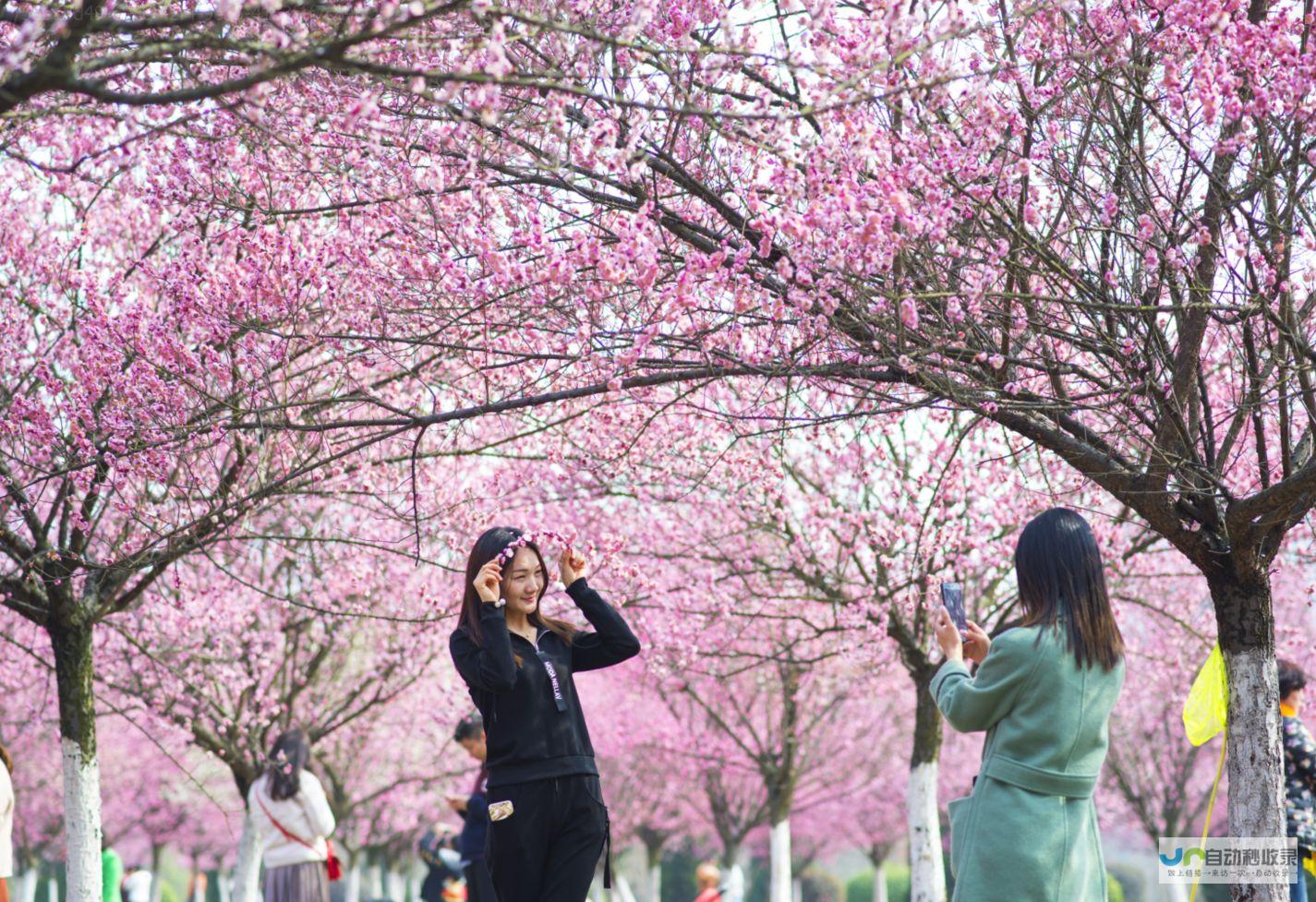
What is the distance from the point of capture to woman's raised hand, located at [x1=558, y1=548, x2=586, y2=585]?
513cm

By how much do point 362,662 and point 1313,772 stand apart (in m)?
13.7

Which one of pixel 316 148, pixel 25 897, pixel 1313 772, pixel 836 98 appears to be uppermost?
pixel 316 148

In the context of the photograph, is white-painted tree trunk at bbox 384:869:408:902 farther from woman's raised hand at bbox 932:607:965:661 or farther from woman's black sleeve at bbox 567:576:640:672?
woman's raised hand at bbox 932:607:965:661

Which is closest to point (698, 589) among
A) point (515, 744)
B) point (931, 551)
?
point (931, 551)

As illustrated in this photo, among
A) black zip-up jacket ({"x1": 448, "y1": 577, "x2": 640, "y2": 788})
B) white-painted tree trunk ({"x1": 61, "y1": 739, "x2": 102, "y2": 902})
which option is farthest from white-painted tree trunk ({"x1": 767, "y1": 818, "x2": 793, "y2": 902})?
black zip-up jacket ({"x1": 448, "y1": 577, "x2": 640, "y2": 788})

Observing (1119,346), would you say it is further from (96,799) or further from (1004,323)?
(96,799)

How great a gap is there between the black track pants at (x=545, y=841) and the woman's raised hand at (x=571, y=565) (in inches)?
29.1

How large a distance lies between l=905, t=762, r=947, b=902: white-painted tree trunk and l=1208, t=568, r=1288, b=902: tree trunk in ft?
17.4

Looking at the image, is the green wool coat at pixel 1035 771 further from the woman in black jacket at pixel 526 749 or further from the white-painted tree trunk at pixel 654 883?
the white-painted tree trunk at pixel 654 883

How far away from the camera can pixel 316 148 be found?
646 cm

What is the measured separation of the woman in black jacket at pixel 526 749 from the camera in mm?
4711

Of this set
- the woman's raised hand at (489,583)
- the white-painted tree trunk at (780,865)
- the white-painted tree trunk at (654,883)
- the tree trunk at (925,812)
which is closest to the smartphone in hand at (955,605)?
the woman's raised hand at (489,583)

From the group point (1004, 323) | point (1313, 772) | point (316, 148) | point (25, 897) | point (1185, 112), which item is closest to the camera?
point (1185, 112)

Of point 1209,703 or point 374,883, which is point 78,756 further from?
point 374,883
